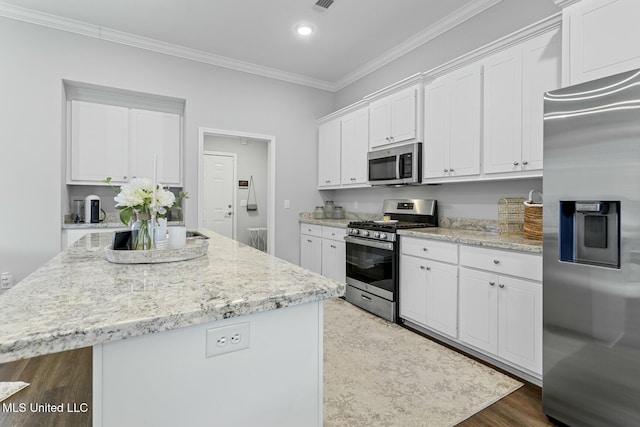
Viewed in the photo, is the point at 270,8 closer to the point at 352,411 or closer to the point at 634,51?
the point at 634,51

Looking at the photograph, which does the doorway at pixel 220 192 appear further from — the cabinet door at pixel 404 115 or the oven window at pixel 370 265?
the cabinet door at pixel 404 115

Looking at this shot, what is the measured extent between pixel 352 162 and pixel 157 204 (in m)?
2.98

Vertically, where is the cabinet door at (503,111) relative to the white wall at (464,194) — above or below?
above

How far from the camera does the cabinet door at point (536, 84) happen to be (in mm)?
2205

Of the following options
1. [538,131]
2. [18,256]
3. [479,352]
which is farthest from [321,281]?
[18,256]

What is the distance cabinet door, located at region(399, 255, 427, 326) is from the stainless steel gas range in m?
0.07

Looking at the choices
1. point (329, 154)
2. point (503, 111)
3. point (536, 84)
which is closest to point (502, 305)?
point (503, 111)

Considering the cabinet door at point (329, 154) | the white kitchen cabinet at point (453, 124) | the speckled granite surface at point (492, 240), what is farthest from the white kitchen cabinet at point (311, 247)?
the white kitchen cabinet at point (453, 124)

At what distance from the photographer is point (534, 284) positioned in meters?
1.99

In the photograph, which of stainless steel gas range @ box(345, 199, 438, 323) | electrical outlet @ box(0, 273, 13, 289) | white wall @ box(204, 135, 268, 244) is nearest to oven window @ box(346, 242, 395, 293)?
stainless steel gas range @ box(345, 199, 438, 323)

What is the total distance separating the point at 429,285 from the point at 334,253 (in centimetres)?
145

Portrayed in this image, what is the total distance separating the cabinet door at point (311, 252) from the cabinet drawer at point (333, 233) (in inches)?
5.9

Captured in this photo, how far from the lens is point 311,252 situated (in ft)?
14.7

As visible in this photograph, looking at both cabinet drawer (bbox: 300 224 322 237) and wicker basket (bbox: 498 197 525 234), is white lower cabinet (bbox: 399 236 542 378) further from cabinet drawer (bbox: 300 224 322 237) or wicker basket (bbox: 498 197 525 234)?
cabinet drawer (bbox: 300 224 322 237)
